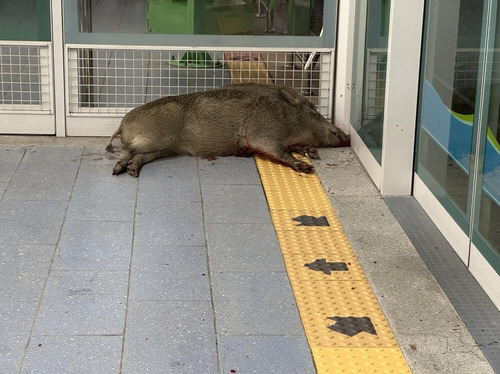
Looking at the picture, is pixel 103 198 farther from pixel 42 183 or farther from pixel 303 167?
pixel 303 167

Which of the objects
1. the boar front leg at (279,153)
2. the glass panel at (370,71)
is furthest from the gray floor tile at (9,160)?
the glass panel at (370,71)

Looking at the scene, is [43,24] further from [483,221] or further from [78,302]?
[483,221]

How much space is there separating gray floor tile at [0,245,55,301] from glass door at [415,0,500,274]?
2.30 metres

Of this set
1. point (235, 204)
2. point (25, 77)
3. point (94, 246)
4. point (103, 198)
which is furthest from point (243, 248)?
point (25, 77)

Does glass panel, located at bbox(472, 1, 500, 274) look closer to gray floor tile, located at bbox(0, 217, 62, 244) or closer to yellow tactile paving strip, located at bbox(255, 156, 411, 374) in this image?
yellow tactile paving strip, located at bbox(255, 156, 411, 374)

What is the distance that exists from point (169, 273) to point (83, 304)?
0.56m

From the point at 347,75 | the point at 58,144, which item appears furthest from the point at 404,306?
the point at 58,144

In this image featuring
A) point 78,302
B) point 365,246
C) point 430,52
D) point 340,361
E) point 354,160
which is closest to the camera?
point 340,361

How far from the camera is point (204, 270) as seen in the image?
5.10 meters

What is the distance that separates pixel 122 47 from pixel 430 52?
8.41ft

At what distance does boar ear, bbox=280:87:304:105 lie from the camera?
7172 mm

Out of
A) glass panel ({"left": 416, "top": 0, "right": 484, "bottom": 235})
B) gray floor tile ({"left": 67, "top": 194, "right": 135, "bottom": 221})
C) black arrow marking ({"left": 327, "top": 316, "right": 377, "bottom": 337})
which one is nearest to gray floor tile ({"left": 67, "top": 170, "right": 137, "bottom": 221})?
gray floor tile ({"left": 67, "top": 194, "right": 135, "bottom": 221})

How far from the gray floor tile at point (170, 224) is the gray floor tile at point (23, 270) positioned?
0.56 m

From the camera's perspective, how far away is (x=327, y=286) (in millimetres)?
4961
